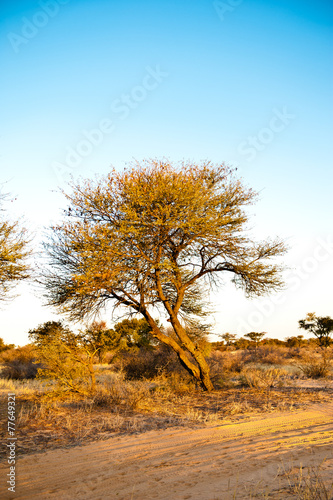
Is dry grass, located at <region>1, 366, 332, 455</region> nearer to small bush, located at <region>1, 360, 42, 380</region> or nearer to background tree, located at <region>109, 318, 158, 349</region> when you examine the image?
small bush, located at <region>1, 360, 42, 380</region>

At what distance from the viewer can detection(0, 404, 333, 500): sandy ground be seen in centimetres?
456

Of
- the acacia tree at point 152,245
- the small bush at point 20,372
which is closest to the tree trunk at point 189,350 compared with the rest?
the acacia tree at point 152,245

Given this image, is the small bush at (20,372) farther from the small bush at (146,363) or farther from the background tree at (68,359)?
the background tree at (68,359)

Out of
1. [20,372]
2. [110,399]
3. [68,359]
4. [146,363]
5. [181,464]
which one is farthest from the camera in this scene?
[20,372]

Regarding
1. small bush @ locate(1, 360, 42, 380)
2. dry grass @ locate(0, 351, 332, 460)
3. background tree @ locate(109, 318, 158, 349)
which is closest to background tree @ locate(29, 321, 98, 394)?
dry grass @ locate(0, 351, 332, 460)

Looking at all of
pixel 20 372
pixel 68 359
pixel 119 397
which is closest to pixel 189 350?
pixel 119 397

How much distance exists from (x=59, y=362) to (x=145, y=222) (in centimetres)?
526

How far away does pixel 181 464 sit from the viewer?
5551mm

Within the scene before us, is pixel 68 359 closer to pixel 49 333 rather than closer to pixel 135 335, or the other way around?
pixel 49 333

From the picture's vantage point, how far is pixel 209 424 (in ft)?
25.7

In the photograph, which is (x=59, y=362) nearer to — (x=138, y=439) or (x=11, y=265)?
(x=11, y=265)

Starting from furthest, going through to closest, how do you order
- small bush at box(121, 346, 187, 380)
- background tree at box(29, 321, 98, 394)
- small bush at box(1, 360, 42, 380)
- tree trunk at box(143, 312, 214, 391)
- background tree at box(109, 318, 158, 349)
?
1. background tree at box(109, 318, 158, 349)
2. small bush at box(1, 360, 42, 380)
3. small bush at box(121, 346, 187, 380)
4. tree trunk at box(143, 312, 214, 391)
5. background tree at box(29, 321, 98, 394)

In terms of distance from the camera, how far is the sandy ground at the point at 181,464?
4559 millimetres

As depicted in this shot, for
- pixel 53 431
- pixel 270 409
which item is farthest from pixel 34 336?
pixel 270 409
